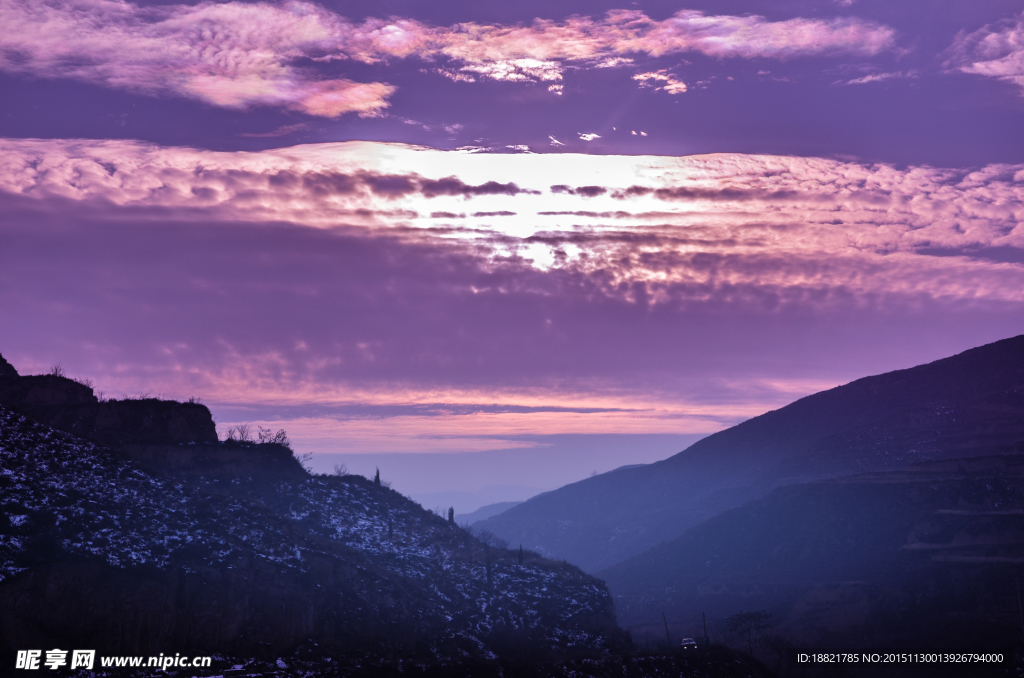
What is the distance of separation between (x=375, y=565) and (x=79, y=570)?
37158 millimetres

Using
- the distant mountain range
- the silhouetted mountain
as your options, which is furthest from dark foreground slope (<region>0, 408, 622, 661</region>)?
the silhouetted mountain

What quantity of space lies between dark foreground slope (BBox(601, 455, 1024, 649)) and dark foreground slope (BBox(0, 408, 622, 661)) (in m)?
45.2

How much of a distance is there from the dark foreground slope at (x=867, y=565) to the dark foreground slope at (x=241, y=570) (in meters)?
45.2

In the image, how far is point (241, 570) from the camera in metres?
80.4

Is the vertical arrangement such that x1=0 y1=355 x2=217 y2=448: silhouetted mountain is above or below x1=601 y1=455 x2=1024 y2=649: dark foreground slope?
above

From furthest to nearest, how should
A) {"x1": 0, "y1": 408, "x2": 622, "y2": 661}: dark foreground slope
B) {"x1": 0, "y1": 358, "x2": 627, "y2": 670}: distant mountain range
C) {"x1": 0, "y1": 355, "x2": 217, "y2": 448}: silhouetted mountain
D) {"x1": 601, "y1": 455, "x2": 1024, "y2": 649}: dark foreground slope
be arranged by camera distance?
1. {"x1": 601, "y1": 455, "x2": 1024, "y2": 649}: dark foreground slope
2. {"x1": 0, "y1": 355, "x2": 217, "y2": 448}: silhouetted mountain
3. {"x1": 0, "y1": 358, "x2": 627, "y2": 670}: distant mountain range
4. {"x1": 0, "y1": 408, "x2": 622, "y2": 661}: dark foreground slope

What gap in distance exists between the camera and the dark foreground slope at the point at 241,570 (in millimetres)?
66812

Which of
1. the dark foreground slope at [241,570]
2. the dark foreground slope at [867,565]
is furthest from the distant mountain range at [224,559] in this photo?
the dark foreground slope at [867,565]

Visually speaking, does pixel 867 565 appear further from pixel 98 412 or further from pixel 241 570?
pixel 98 412

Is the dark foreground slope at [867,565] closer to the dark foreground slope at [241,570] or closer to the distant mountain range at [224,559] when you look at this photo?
the dark foreground slope at [241,570]

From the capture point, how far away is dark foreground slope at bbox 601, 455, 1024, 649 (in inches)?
4744

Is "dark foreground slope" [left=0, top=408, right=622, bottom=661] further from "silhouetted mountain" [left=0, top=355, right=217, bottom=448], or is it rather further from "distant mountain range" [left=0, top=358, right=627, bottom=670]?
"silhouetted mountain" [left=0, top=355, right=217, bottom=448]

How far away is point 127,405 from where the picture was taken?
108188 mm

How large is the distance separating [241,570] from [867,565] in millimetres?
119212
